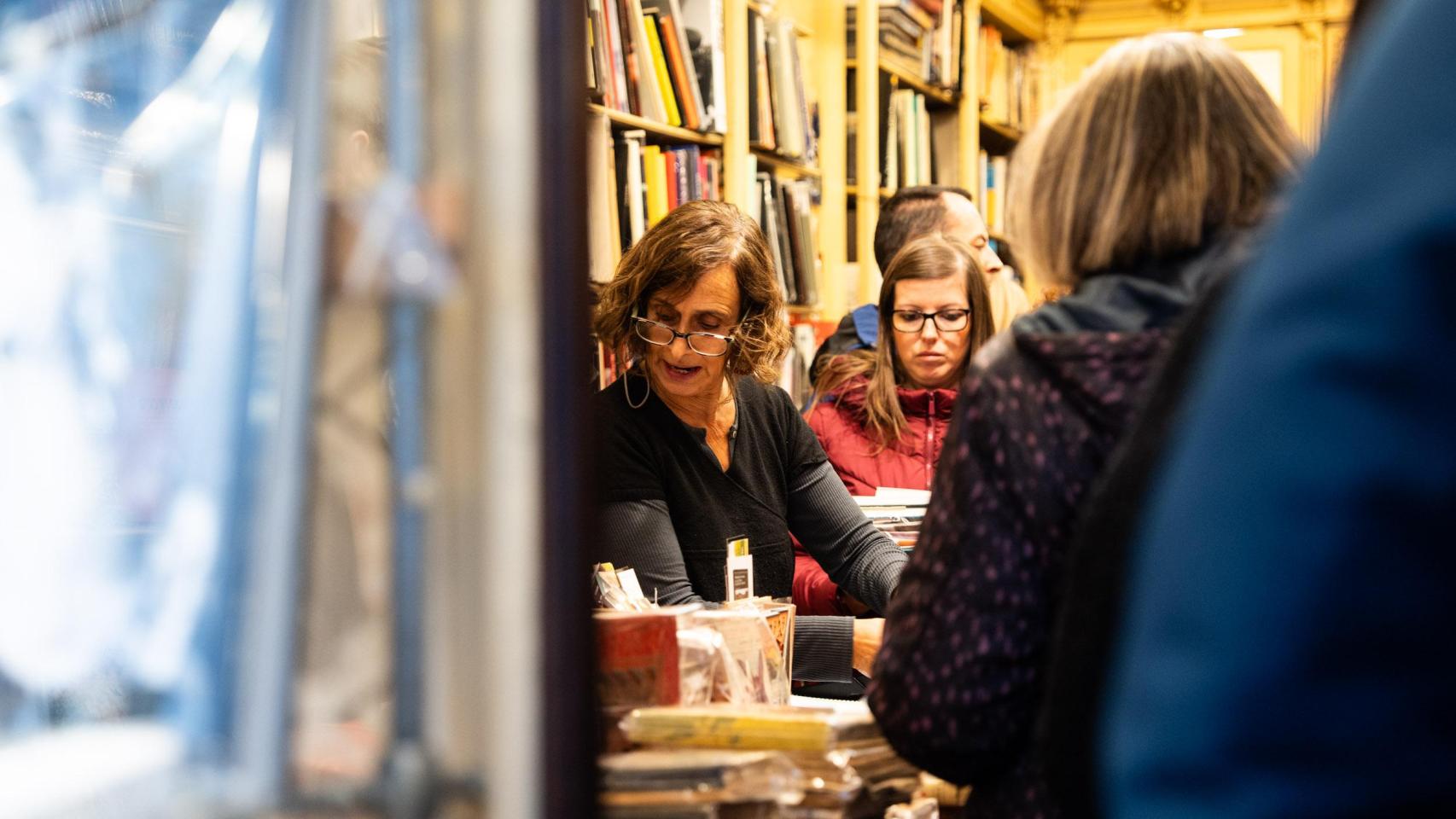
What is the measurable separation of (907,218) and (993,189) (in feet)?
7.36

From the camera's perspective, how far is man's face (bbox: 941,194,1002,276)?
11.4ft

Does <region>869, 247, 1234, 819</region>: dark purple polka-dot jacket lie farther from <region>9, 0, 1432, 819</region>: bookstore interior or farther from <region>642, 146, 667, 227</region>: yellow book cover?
<region>642, 146, 667, 227</region>: yellow book cover

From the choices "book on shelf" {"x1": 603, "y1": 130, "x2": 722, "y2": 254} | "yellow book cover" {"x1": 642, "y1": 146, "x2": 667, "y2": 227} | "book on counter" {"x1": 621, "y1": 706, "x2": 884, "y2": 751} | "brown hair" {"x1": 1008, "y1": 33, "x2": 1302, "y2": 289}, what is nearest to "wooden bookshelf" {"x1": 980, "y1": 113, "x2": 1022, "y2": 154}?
"book on shelf" {"x1": 603, "y1": 130, "x2": 722, "y2": 254}

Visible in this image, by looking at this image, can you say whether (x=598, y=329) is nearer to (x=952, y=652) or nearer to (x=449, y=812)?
(x=952, y=652)

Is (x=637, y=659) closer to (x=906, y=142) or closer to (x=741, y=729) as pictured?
(x=741, y=729)

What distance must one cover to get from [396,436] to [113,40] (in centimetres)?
31

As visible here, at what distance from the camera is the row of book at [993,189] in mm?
5551

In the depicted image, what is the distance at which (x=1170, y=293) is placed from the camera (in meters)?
0.94

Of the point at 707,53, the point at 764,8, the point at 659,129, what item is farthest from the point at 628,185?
the point at 764,8

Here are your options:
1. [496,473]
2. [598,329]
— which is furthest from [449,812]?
[598,329]

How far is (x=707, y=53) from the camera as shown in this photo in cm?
337

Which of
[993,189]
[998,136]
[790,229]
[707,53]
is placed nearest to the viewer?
[707,53]

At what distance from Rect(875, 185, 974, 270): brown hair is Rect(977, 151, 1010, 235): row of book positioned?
1.98m

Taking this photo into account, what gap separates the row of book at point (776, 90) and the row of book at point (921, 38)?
0.67 meters
